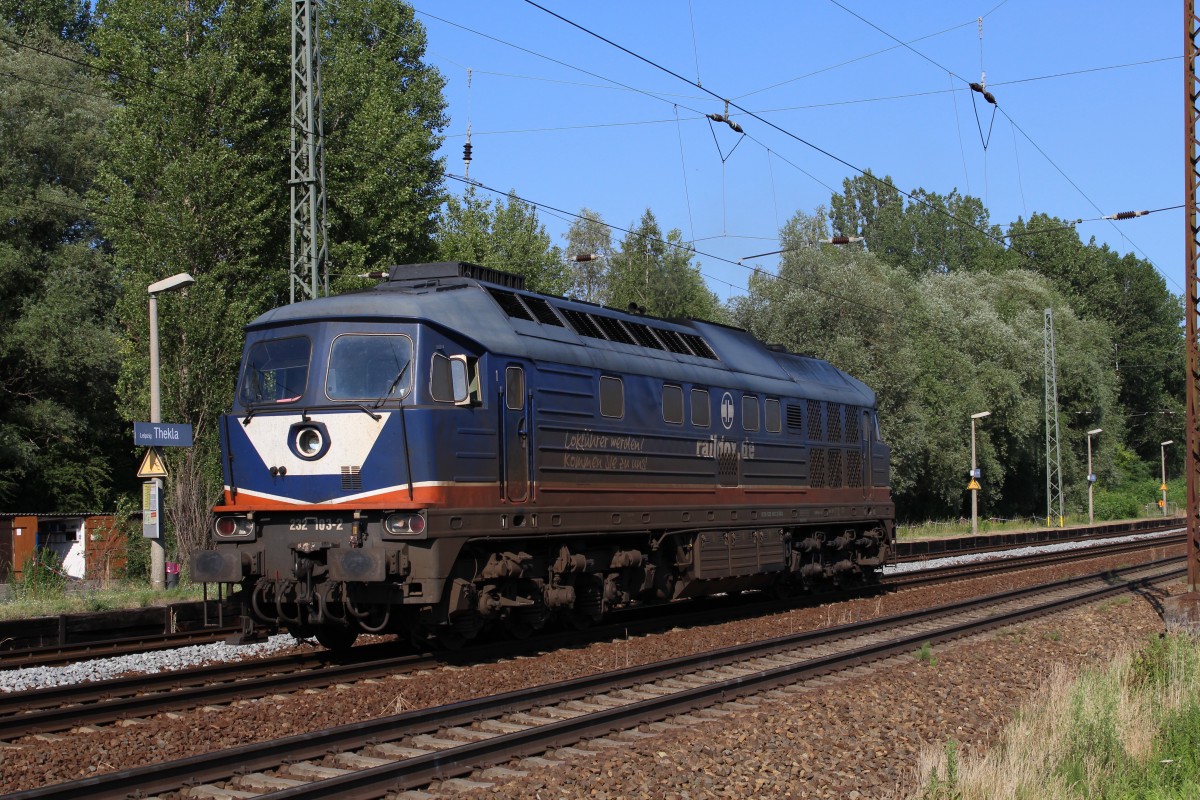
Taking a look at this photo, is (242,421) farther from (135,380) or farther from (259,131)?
(259,131)

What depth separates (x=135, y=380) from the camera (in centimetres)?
3016

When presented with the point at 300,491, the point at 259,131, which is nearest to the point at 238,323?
the point at 259,131

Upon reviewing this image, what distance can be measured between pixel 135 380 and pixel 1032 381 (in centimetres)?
4989

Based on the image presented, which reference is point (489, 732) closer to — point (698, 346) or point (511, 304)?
point (511, 304)

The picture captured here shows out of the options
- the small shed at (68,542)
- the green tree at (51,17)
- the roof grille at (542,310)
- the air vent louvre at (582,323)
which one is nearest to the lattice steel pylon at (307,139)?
the air vent louvre at (582,323)

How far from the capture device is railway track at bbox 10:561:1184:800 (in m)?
8.01

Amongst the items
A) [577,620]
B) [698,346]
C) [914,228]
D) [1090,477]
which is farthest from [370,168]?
[914,228]

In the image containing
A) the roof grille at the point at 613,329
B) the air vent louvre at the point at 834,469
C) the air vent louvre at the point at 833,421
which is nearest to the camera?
the roof grille at the point at 613,329

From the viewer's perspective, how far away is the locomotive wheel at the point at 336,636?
14078mm

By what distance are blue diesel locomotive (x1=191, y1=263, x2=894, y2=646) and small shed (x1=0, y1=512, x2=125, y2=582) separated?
1870 centimetres

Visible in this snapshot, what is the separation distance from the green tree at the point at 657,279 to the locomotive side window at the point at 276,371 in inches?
2544

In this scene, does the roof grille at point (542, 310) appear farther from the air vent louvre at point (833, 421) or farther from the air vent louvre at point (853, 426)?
the air vent louvre at point (853, 426)

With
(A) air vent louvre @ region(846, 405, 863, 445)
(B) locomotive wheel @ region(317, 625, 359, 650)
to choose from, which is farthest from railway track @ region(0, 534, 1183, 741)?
(A) air vent louvre @ region(846, 405, 863, 445)

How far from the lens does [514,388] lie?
14000 mm
